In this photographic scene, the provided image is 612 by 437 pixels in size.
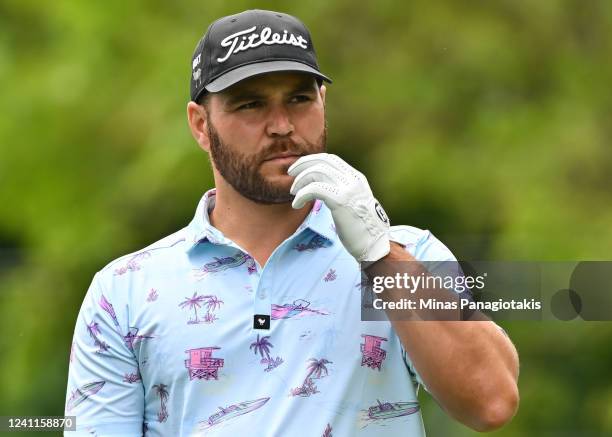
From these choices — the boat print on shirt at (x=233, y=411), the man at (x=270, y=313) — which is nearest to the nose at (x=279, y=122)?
the man at (x=270, y=313)

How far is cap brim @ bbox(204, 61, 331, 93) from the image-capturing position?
7.30 feet

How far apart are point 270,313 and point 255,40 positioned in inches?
19.6

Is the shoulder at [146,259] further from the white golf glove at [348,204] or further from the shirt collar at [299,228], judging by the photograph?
the white golf glove at [348,204]

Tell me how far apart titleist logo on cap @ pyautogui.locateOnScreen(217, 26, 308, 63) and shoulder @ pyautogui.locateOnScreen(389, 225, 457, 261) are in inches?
15.1

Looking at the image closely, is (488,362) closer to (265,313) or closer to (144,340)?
(265,313)

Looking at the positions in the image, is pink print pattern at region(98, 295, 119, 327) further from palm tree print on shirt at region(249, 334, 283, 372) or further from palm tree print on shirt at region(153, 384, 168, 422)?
palm tree print on shirt at region(249, 334, 283, 372)

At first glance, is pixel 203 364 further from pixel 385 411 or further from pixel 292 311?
pixel 385 411

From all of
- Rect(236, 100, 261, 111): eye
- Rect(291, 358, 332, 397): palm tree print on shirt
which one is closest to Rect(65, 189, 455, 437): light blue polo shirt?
Rect(291, 358, 332, 397): palm tree print on shirt

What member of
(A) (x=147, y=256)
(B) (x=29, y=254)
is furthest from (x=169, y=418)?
(B) (x=29, y=254)

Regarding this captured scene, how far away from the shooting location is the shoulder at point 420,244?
86.2 inches

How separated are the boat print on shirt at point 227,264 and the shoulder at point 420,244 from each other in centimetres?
26

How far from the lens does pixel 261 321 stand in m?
2.15

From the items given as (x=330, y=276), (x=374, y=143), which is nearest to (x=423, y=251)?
(x=330, y=276)

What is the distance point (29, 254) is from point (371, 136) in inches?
58.1
